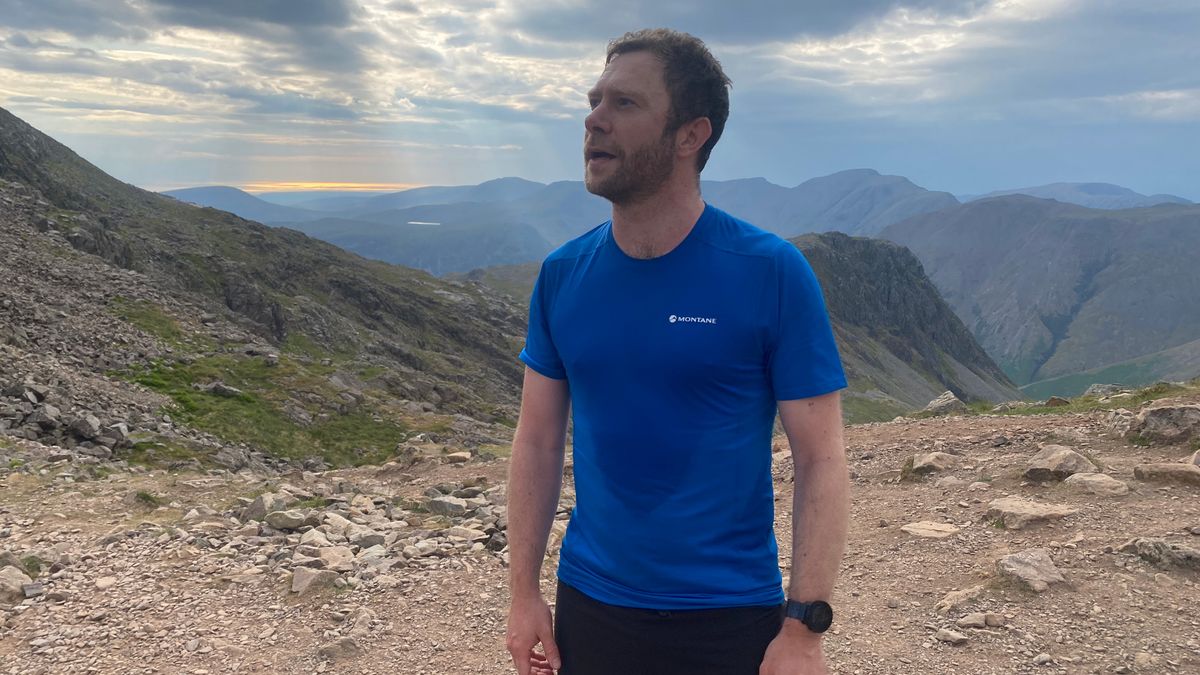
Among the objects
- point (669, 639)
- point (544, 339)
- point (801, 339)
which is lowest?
point (669, 639)

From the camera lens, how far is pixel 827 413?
143 inches

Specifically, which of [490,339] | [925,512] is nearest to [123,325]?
[925,512]

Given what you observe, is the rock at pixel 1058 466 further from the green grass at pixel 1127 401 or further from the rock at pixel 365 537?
the rock at pixel 365 537

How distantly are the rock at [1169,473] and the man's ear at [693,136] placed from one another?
1279 cm

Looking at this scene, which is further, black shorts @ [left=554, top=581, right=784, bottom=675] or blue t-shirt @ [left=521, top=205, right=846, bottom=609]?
black shorts @ [left=554, top=581, right=784, bottom=675]

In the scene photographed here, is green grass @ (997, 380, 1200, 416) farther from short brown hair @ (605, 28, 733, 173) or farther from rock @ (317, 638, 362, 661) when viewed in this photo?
short brown hair @ (605, 28, 733, 173)

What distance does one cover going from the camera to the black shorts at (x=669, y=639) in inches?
149

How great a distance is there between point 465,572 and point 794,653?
871cm

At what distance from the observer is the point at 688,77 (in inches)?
152

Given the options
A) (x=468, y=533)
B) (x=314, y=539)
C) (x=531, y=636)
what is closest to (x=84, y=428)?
(x=314, y=539)

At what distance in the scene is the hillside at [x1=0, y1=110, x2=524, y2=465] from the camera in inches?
1254

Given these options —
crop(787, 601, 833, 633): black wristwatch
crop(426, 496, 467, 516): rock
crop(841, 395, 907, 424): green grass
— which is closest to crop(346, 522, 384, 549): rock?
crop(426, 496, 467, 516): rock

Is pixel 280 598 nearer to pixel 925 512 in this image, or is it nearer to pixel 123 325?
pixel 925 512

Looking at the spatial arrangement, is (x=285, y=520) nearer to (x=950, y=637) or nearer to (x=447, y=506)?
(x=447, y=506)
